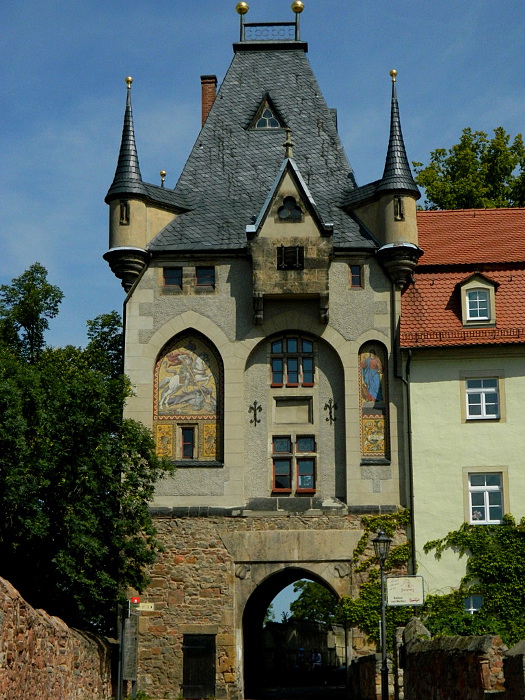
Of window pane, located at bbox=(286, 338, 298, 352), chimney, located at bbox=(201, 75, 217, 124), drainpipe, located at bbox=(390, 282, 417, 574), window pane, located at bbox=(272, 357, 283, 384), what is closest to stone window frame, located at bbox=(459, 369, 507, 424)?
drainpipe, located at bbox=(390, 282, 417, 574)

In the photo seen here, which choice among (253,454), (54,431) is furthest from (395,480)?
(54,431)

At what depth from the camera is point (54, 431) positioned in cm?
2728

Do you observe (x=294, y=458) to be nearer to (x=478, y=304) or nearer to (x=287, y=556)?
(x=287, y=556)

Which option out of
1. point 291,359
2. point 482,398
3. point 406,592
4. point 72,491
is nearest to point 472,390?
point 482,398

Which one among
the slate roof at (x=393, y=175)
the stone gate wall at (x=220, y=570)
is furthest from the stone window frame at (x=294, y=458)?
the slate roof at (x=393, y=175)

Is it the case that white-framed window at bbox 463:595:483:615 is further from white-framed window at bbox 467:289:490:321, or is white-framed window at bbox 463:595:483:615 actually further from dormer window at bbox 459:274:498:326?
white-framed window at bbox 467:289:490:321

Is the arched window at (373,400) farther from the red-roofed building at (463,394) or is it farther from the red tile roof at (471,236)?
the red tile roof at (471,236)

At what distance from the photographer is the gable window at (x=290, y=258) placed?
102 feet

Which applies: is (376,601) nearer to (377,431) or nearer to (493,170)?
(377,431)

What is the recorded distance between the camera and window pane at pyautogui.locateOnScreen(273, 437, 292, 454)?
30969mm

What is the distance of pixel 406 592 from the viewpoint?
24281mm

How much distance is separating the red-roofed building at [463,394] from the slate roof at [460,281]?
26 mm

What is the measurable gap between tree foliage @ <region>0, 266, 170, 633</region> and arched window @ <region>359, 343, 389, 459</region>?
5205mm

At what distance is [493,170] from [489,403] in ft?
42.9
